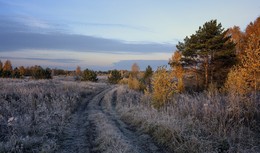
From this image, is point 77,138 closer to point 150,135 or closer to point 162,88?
point 150,135

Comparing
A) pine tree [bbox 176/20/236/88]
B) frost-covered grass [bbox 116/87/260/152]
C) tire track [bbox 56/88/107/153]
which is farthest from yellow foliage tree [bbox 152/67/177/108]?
pine tree [bbox 176/20/236/88]

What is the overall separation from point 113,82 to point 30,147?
5873cm

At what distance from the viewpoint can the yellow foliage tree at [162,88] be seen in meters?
13.7

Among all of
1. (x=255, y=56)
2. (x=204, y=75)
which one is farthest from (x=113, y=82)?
(x=255, y=56)

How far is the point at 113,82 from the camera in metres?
66.4

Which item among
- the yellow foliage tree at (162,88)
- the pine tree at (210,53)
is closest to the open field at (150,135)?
the yellow foliage tree at (162,88)

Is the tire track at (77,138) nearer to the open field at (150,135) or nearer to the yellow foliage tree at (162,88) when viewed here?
the open field at (150,135)

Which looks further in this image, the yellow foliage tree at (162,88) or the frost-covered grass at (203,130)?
the yellow foliage tree at (162,88)

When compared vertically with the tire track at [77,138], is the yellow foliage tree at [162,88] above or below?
above

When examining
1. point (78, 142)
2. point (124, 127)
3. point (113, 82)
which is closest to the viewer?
point (78, 142)

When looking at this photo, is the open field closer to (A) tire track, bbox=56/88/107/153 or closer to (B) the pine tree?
(A) tire track, bbox=56/88/107/153

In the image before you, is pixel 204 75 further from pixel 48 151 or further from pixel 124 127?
pixel 48 151

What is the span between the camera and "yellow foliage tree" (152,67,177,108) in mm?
13695

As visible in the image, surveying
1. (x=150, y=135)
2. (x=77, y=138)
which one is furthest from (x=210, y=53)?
(x=77, y=138)
